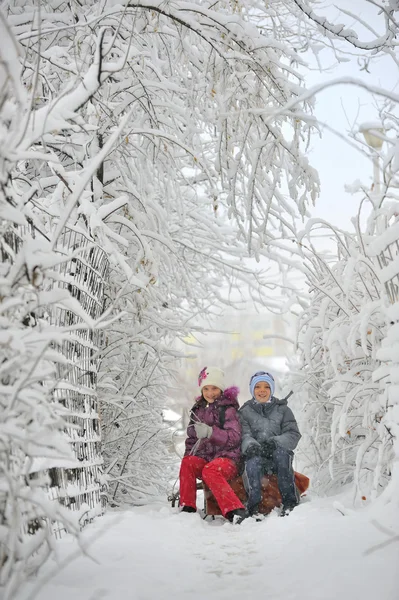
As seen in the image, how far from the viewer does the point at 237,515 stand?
4301mm

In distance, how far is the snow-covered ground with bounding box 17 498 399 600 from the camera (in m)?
1.88

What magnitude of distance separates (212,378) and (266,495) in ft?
3.36

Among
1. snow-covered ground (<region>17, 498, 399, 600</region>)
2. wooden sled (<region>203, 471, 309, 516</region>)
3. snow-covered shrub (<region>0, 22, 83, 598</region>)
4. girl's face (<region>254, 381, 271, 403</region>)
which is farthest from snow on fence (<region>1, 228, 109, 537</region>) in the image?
girl's face (<region>254, 381, 271, 403</region>)

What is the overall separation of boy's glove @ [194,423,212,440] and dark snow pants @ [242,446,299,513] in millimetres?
401

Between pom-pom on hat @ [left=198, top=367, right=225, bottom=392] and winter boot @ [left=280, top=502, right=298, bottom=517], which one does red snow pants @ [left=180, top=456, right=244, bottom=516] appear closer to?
winter boot @ [left=280, top=502, right=298, bottom=517]

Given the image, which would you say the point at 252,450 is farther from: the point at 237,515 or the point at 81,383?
the point at 81,383

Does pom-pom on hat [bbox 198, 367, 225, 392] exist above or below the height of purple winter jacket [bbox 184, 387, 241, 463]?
above

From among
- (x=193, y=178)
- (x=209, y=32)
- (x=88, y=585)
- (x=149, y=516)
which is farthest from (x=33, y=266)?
(x=193, y=178)

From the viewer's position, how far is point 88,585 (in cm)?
196

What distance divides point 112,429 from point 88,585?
293cm

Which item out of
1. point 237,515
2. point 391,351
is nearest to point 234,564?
point 391,351

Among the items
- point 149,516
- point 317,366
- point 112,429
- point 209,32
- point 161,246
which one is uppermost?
point 209,32

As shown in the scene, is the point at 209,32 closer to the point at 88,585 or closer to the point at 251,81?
the point at 251,81

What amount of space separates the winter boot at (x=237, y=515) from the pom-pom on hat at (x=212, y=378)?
1125mm
